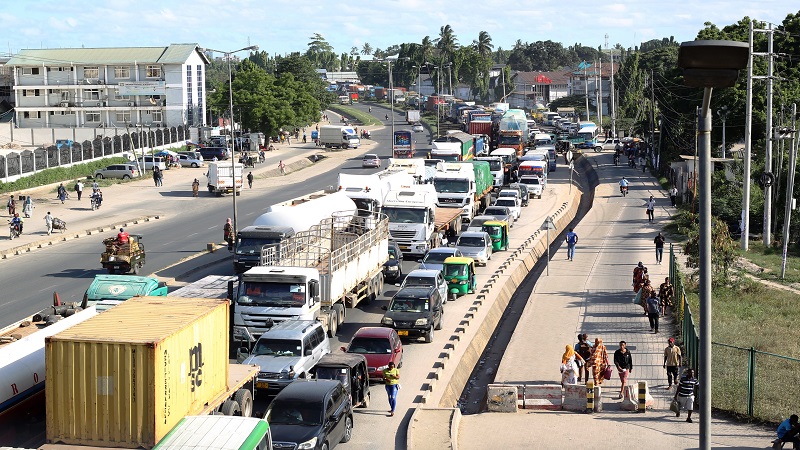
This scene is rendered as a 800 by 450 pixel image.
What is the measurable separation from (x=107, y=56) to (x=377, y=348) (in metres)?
92.6

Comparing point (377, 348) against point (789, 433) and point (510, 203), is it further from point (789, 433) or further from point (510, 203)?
point (510, 203)

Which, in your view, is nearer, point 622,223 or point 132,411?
point 132,411

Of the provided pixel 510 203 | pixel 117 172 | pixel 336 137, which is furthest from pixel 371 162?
A: pixel 510 203

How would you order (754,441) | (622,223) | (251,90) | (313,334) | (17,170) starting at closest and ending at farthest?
(754,441) < (313,334) < (622,223) < (17,170) < (251,90)

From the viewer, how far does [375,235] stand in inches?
1417

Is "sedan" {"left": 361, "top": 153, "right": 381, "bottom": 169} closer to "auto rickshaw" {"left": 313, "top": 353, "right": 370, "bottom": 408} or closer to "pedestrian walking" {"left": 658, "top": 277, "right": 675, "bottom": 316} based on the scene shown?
"pedestrian walking" {"left": 658, "top": 277, "right": 675, "bottom": 316}

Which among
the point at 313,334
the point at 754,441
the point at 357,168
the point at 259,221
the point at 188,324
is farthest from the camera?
the point at 357,168

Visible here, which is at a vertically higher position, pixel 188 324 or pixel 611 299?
pixel 188 324

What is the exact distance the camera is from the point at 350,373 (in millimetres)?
22984

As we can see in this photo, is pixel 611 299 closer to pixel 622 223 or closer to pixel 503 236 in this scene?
pixel 503 236

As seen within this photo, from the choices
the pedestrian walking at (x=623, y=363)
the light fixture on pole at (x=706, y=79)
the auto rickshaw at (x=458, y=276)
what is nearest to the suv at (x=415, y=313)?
the auto rickshaw at (x=458, y=276)

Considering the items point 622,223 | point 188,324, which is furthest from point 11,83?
point 188,324

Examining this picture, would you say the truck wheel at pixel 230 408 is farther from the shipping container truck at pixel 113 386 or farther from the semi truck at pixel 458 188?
the semi truck at pixel 458 188

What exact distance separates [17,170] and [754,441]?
199ft
